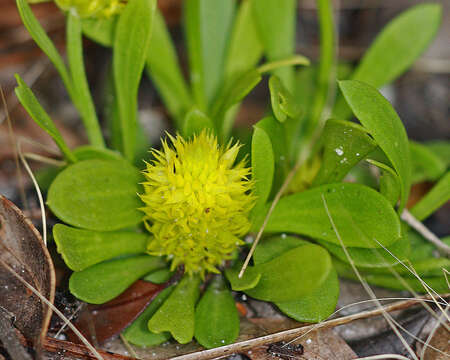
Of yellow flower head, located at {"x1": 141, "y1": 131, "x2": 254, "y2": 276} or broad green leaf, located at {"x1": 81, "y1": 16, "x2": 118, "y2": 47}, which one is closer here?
yellow flower head, located at {"x1": 141, "y1": 131, "x2": 254, "y2": 276}

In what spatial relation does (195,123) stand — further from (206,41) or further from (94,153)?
(206,41)

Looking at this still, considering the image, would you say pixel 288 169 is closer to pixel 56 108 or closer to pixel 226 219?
pixel 226 219

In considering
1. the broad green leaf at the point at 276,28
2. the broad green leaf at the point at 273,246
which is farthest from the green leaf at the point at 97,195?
the broad green leaf at the point at 276,28

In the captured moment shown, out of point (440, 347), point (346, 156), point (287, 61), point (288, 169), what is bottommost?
point (440, 347)

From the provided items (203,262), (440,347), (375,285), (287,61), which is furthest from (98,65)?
(440,347)

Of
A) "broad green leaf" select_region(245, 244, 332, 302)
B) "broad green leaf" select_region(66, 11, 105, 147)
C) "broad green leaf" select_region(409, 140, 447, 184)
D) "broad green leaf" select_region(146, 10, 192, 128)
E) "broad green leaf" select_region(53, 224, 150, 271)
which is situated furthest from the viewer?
"broad green leaf" select_region(146, 10, 192, 128)

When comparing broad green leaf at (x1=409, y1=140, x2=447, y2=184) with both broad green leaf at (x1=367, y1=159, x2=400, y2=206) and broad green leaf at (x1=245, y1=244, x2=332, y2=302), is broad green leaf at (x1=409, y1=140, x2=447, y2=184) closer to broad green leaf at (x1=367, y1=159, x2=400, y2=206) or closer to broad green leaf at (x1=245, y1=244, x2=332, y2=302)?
broad green leaf at (x1=367, y1=159, x2=400, y2=206)

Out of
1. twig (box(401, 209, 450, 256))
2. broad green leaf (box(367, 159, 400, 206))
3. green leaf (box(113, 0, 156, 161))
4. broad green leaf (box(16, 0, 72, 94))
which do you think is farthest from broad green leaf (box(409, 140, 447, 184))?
broad green leaf (box(16, 0, 72, 94))
